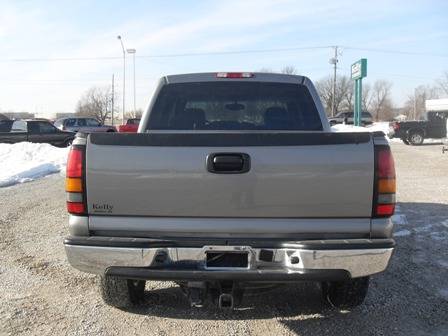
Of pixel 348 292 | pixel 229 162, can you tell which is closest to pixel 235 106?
pixel 229 162

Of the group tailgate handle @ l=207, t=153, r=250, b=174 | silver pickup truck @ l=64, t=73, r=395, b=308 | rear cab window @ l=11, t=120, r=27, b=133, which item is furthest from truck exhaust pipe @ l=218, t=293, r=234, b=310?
rear cab window @ l=11, t=120, r=27, b=133

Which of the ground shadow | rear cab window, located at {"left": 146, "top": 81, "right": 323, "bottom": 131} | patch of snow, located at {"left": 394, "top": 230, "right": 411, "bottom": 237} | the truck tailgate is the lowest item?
the ground shadow

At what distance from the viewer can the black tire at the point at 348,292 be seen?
14.1ft

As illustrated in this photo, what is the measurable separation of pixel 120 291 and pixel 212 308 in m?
0.82

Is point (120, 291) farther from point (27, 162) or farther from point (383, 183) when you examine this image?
point (27, 162)

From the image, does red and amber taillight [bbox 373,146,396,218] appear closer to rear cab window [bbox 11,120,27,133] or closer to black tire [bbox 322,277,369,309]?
black tire [bbox 322,277,369,309]

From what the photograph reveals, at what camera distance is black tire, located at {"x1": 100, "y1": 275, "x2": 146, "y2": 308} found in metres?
4.31

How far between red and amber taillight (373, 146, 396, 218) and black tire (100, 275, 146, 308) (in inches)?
80.4

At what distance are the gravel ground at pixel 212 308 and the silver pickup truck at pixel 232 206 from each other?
83 centimetres

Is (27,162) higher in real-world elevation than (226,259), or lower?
lower

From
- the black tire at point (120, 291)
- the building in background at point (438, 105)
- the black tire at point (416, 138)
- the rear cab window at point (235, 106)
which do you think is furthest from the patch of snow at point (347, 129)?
the building in background at point (438, 105)

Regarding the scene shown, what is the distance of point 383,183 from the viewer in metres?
3.51

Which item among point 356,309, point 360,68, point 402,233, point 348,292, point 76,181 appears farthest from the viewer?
point 360,68

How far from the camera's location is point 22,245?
6895mm
